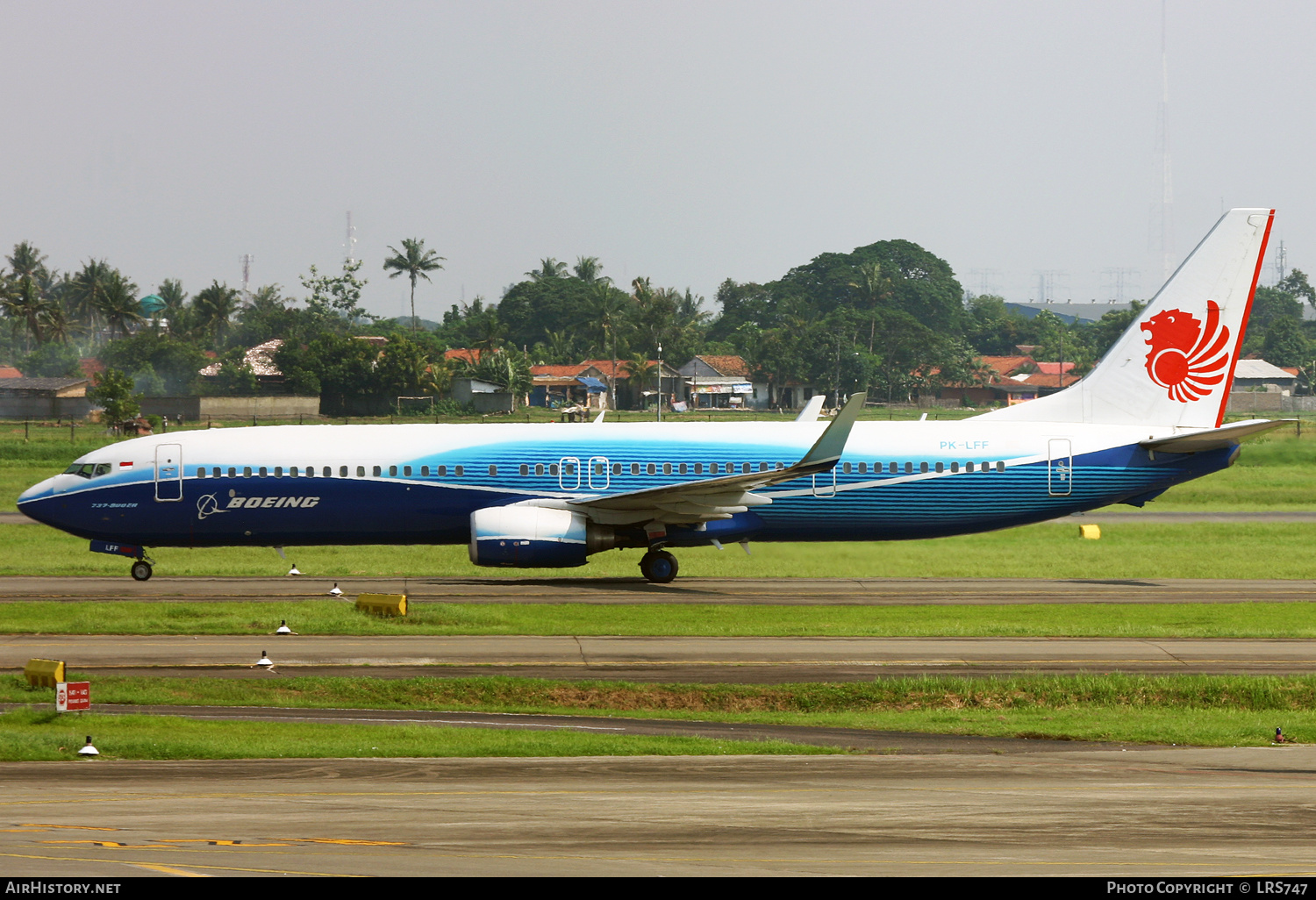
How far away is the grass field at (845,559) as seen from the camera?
40.5 meters

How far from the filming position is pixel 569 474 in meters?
37.6

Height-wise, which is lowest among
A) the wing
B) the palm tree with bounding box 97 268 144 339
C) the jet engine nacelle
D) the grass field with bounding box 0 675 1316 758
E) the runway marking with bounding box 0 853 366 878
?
the grass field with bounding box 0 675 1316 758

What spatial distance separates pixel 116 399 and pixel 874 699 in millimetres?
81799

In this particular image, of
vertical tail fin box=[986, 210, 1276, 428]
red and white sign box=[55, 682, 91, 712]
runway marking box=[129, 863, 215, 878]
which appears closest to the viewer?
runway marking box=[129, 863, 215, 878]

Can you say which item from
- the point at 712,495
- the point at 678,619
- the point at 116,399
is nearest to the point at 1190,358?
the point at 712,495

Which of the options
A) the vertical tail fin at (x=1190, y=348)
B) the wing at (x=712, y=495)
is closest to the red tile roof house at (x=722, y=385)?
the vertical tail fin at (x=1190, y=348)

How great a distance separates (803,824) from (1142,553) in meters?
34.1

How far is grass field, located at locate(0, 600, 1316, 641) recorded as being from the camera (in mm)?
29641

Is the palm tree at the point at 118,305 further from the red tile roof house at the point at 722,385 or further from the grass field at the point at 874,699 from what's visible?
the grass field at the point at 874,699

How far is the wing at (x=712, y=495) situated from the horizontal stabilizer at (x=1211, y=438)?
9502 millimetres

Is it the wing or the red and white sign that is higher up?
the wing

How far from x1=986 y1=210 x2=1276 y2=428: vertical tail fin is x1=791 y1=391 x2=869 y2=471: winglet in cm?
687

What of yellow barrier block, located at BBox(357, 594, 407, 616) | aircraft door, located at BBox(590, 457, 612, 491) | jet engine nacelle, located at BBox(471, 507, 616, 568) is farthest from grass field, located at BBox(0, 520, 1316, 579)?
yellow barrier block, located at BBox(357, 594, 407, 616)

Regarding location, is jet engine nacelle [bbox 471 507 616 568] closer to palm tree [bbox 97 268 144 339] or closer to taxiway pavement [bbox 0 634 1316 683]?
taxiway pavement [bbox 0 634 1316 683]
